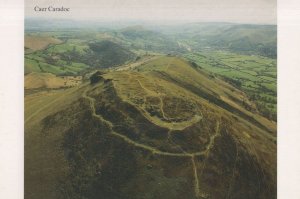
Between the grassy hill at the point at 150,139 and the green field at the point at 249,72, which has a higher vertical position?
the green field at the point at 249,72

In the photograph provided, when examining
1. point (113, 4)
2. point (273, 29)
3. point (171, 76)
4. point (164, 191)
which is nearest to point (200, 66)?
point (171, 76)

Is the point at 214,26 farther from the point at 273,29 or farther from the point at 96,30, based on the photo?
the point at 96,30

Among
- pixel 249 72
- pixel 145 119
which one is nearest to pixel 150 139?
pixel 145 119
